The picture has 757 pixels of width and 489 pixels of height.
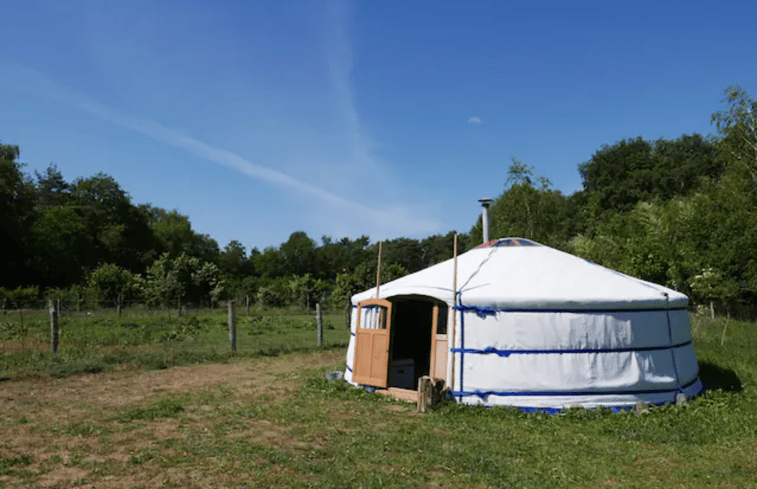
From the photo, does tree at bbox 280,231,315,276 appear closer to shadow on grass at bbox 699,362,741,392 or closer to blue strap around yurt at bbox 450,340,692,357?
shadow on grass at bbox 699,362,741,392

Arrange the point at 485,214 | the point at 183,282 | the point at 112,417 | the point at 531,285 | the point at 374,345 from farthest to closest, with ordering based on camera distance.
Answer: the point at 183,282, the point at 485,214, the point at 374,345, the point at 531,285, the point at 112,417

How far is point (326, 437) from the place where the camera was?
5836 millimetres

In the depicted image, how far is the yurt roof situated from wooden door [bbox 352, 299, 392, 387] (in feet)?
0.81

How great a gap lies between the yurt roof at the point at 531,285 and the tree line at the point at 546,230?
1413 centimetres

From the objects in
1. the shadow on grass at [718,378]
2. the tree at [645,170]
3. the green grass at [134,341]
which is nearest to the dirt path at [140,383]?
the green grass at [134,341]

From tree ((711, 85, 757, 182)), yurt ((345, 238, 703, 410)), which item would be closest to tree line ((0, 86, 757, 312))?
tree ((711, 85, 757, 182))

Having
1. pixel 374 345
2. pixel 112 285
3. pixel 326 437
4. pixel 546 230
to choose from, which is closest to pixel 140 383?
pixel 374 345

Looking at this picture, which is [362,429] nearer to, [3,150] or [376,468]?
[376,468]

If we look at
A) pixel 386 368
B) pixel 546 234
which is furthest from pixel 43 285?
pixel 386 368

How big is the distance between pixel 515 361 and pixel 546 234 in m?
21.2

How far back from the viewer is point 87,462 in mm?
4957

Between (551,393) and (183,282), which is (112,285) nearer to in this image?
(183,282)

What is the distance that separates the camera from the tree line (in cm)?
2002

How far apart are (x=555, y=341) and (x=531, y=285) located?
0.85m
